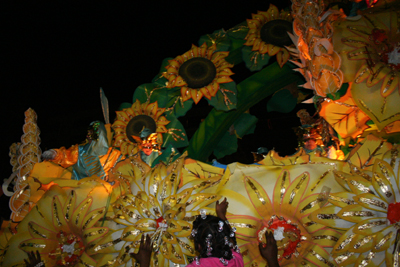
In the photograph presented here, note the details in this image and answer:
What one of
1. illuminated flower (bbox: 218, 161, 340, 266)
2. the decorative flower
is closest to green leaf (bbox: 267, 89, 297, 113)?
the decorative flower

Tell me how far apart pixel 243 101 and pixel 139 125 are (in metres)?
1.00

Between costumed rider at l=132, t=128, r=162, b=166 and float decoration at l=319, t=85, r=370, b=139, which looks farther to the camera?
costumed rider at l=132, t=128, r=162, b=166

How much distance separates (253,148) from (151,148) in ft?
6.94

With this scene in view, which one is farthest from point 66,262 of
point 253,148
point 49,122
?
point 49,122

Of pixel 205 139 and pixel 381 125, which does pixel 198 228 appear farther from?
pixel 205 139

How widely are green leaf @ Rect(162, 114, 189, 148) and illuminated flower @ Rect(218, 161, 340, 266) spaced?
1.42 meters

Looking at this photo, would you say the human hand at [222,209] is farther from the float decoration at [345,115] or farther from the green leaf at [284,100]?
the green leaf at [284,100]

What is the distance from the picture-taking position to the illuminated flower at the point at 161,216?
1.36m

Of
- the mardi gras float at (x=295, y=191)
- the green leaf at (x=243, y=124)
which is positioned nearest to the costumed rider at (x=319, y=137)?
the mardi gras float at (x=295, y=191)

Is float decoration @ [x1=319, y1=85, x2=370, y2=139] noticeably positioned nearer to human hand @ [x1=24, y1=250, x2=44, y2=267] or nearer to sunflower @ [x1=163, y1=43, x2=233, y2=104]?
sunflower @ [x1=163, y1=43, x2=233, y2=104]

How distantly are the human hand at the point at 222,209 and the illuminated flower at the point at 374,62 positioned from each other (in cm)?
86

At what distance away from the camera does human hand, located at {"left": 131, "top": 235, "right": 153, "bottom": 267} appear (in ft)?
4.11

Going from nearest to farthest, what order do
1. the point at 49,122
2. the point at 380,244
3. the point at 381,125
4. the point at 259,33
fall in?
the point at 380,244 → the point at 381,125 → the point at 259,33 → the point at 49,122

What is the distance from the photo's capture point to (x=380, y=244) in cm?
118
